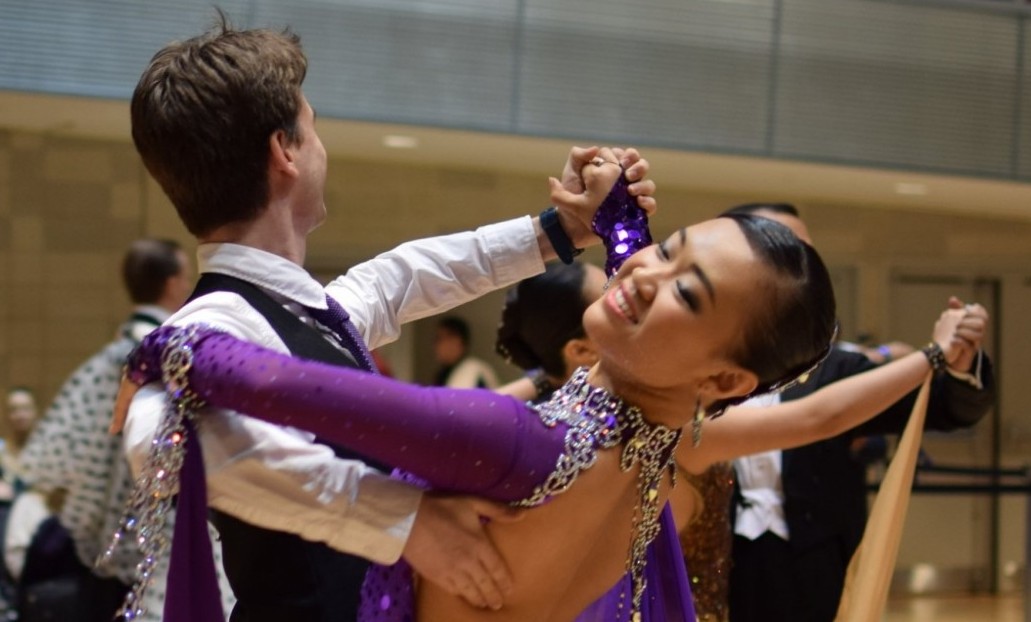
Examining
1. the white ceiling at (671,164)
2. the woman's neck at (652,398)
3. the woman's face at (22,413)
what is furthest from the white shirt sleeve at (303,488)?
the white ceiling at (671,164)

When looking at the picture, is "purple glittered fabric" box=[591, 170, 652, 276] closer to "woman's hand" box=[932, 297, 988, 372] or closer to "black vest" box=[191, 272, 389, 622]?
"black vest" box=[191, 272, 389, 622]

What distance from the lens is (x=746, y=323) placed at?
1.50m

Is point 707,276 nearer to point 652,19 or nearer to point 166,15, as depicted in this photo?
point 166,15

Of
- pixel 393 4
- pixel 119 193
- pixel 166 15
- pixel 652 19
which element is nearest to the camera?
pixel 166 15

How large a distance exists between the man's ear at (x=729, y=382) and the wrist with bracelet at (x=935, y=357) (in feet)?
4.88

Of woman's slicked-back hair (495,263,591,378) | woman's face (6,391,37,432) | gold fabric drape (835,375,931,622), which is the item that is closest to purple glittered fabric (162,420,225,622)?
woman's slicked-back hair (495,263,591,378)

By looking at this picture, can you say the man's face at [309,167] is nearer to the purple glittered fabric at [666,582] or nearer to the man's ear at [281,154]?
the man's ear at [281,154]

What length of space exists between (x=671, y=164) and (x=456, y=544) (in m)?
6.21

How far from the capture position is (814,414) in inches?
104

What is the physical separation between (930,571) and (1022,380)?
155cm

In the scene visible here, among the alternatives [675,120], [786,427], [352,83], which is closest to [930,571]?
[675,120]

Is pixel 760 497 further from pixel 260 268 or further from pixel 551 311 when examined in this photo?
pixel 260 268

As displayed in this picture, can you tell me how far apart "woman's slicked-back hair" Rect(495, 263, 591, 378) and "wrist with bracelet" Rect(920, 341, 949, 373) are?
84 cm

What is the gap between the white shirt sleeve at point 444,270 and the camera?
2.11 meters
